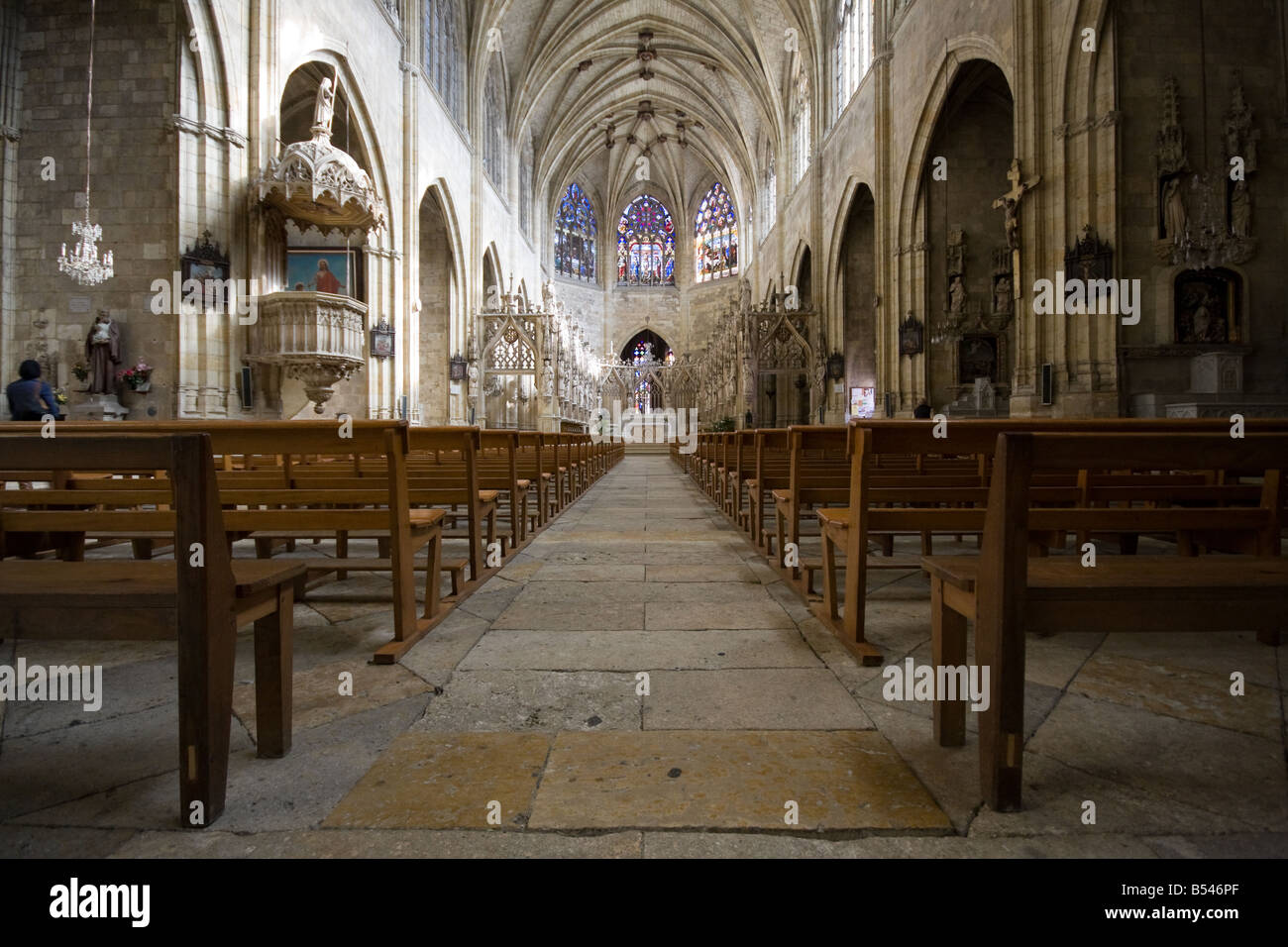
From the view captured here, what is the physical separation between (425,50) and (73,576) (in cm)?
1799

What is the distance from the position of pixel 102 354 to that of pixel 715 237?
32.5 meters

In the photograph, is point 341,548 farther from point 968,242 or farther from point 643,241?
point 643,241

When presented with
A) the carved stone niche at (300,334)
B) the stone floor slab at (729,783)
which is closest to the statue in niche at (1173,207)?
the stone floor slab at (729,783)

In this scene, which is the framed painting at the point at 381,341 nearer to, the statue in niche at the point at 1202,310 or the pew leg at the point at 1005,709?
the statue in niche at the point at 1202,310

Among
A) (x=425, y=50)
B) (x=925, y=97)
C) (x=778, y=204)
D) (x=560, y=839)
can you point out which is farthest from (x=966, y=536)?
(x=778, y=204)

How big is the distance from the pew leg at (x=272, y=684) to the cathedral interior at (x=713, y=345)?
8cm

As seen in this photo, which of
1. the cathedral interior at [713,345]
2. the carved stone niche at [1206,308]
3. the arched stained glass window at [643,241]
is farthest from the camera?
the arched stained glass window at [643,241]

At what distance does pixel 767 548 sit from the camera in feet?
15.5

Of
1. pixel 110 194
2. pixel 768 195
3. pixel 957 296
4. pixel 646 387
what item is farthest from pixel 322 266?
pixel 646 387

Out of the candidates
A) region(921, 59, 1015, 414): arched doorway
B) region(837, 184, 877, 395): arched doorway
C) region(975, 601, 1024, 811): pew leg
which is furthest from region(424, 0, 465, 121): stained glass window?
region(975, 601, 1024, 811): pew leg

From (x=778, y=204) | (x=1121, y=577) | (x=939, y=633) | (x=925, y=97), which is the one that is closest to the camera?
(x=1121, y=577)

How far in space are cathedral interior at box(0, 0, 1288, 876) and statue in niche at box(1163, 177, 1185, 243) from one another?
3 cm

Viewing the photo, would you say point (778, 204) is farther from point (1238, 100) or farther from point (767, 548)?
point (767, 548)

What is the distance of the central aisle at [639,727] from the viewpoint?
146 cm
